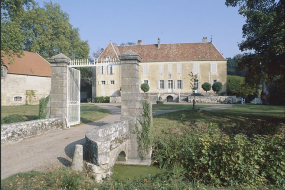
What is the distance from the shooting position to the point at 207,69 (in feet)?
105

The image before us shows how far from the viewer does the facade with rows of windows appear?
3191 centimetres

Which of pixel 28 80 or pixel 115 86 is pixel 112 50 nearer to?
pixel 115 86

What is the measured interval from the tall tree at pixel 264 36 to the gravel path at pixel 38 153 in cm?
818

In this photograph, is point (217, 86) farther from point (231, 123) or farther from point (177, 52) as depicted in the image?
point (231, 123)

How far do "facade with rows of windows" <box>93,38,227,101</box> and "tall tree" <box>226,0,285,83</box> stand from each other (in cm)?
1944

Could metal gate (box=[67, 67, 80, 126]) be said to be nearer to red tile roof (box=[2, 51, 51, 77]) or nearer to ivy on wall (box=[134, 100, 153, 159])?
ivy on wall (box=[134, 100, 153, 159])

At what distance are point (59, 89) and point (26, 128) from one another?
234 cm

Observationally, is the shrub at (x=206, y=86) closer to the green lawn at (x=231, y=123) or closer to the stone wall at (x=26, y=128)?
the green lawn at (x=231, y=123)

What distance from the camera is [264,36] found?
35.3 ft

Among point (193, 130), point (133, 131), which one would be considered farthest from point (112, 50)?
point (133, 131)

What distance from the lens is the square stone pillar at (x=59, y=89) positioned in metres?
9.07

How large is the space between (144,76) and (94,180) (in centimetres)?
2887

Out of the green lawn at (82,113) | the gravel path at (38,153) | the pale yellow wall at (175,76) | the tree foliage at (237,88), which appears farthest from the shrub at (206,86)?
the gravel path at (38,153)

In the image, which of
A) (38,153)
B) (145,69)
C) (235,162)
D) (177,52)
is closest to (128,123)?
(38,153)
